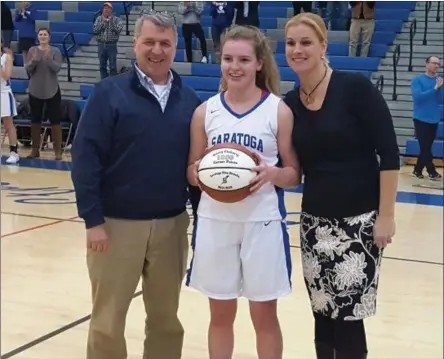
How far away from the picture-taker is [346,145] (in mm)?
2418

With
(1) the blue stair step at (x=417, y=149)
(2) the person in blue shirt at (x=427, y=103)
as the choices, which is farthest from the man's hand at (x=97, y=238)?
(1) the blue stair step at (x=417, y=149)

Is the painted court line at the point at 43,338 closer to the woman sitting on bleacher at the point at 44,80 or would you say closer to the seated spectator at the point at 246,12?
the woman sitting on bleacher at the point at 44,80

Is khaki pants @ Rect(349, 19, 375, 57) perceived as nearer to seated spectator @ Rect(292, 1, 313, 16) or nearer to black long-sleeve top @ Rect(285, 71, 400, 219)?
seated spectator @ Rect(292, 1, 313, 16)

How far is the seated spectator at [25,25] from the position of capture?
1226 cm

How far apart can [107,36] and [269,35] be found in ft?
8.44

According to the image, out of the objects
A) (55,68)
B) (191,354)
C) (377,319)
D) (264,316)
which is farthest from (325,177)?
(55,68)

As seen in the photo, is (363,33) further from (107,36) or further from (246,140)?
(246,140)

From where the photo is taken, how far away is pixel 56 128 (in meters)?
9.98

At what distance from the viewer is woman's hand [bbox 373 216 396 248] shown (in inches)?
96.0

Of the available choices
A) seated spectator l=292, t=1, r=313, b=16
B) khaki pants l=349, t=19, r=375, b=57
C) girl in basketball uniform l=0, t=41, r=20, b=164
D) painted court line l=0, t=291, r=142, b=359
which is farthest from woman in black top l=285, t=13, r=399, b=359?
seated spectator l=292, t=1, r=313, b=16

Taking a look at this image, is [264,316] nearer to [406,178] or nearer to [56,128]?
[406,178]

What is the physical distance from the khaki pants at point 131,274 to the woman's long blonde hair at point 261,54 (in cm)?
59

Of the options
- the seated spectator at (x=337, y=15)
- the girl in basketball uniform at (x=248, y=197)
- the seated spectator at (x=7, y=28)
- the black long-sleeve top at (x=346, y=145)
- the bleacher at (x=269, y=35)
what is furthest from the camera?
the seated spectator at (x=337, y=15)

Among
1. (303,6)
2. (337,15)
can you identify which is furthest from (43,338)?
(337,15)
